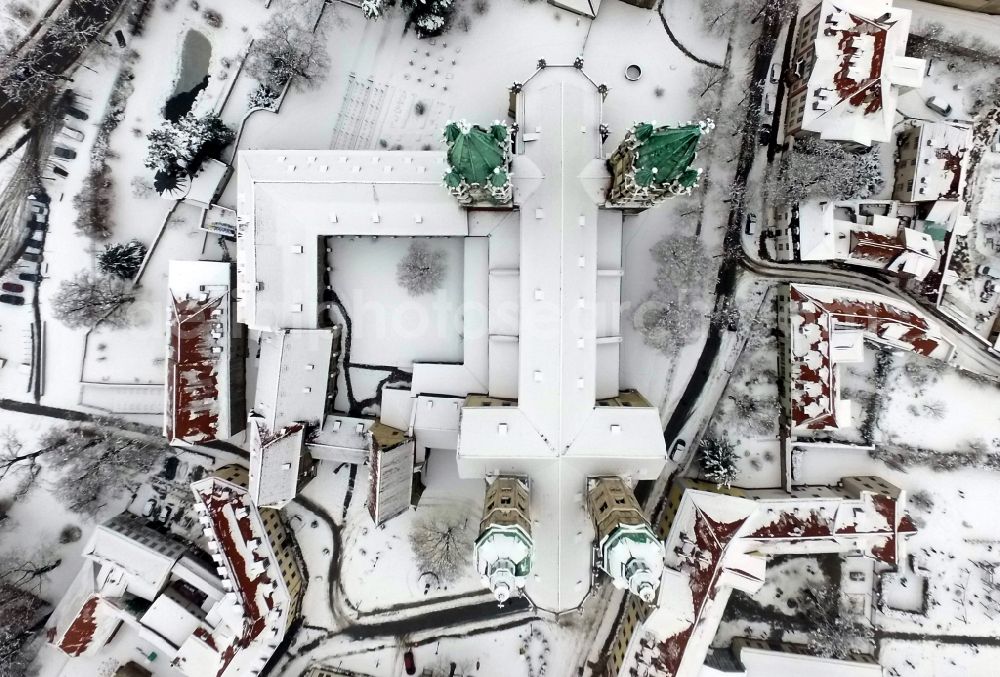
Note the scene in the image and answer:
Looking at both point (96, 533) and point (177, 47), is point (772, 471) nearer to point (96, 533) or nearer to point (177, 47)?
point (96, 533)

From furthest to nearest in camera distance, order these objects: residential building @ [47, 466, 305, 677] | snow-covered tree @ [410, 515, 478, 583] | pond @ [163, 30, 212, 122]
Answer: snow-covered tree @ [410, 515, 478, 583] → pond @ [163, 30, 212, 122] → residential building @ [47, 466, 305, 677]

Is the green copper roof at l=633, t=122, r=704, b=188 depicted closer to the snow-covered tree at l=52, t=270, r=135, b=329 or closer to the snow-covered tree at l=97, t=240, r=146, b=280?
the snow-covered tree at l=97, t=240, r=146, b=280

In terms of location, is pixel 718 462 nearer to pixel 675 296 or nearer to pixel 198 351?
pixel 675 296

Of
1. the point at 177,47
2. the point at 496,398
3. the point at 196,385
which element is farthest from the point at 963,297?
the point at 177,47

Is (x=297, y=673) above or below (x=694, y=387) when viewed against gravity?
below

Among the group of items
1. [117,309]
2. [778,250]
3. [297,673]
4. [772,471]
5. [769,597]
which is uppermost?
[778,250]

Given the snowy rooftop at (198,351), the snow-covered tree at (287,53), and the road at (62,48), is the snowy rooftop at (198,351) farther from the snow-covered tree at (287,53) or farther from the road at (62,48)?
the road at (62,48)

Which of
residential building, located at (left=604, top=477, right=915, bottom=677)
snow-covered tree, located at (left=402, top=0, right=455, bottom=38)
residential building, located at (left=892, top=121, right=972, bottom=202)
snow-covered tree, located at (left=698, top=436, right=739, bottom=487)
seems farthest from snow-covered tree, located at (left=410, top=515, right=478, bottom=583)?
residential building, located at (left=892, top=121, right=972, bottom=202)
